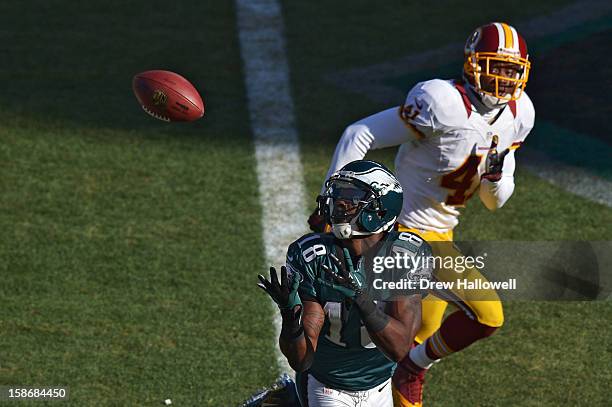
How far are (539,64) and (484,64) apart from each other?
5536 mm

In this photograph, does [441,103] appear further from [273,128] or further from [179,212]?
[273,128]

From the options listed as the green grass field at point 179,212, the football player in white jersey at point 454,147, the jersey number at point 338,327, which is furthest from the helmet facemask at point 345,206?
the green grass field at point 179,212

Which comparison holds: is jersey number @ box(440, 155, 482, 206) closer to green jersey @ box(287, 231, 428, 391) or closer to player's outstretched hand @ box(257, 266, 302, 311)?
green jersey @ box(287, 231, 428, 391)

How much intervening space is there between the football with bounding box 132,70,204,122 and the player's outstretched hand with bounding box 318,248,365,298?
2.35 m

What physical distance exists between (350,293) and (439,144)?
213cm

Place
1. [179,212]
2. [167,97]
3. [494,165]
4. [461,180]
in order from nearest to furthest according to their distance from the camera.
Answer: [494,165]
[461,180]
[167,97]
[179,212]

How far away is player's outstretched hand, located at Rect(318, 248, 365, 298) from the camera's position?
17.2ft

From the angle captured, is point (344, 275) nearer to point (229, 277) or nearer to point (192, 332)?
point (192, 332)

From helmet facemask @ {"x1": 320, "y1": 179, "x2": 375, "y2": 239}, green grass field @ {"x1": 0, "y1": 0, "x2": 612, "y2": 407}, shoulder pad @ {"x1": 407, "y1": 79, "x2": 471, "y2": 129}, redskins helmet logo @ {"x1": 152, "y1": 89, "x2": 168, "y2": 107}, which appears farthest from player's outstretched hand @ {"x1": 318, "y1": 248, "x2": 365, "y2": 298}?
redskins helmet logo @ {"x1": 152, "y1": 89, "x2": 168, "y2": 107}

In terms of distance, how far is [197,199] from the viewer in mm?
9930

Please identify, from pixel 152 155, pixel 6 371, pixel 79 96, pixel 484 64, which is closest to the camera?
pixel 484 64

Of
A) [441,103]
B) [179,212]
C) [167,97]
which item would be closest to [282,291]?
[441,103]

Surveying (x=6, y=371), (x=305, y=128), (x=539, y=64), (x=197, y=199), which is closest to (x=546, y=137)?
(x=539, y=64)

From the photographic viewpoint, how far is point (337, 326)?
5.62 metres
